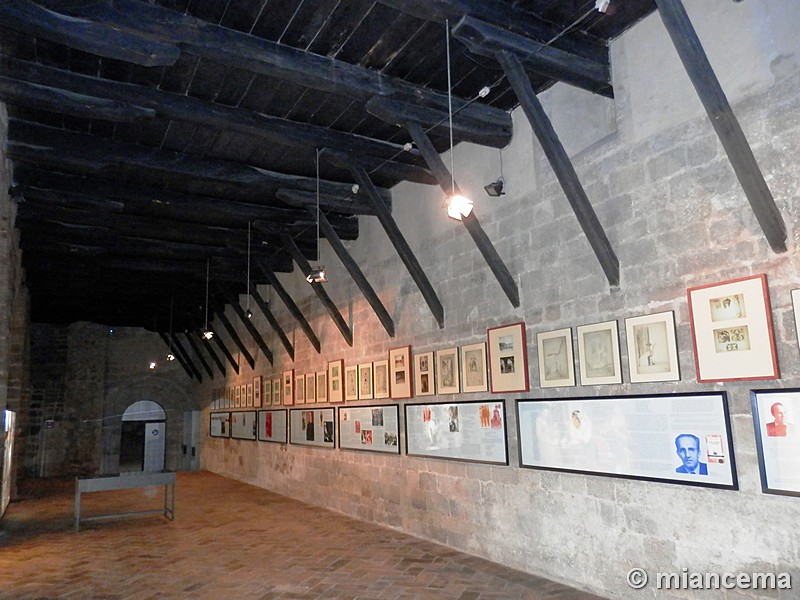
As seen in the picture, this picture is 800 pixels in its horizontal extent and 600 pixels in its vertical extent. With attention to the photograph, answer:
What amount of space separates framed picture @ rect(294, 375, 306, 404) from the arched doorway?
33.7 ft

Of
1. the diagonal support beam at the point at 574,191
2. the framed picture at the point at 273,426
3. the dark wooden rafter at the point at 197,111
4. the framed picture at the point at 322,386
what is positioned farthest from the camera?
the framed picture at the point at 273,426

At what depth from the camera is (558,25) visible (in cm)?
416

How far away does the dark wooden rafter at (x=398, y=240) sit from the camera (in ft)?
19.6

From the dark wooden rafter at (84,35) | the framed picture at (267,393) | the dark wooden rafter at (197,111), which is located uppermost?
the dark wooden rafter at (197,111)

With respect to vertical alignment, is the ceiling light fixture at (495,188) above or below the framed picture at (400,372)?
above

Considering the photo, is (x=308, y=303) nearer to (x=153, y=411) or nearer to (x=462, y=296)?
(x=462, y=296)

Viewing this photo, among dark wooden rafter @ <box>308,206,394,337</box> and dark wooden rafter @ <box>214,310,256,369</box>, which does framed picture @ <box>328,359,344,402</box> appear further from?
dark wooden rafter @ <box>214,310,256,369</box>

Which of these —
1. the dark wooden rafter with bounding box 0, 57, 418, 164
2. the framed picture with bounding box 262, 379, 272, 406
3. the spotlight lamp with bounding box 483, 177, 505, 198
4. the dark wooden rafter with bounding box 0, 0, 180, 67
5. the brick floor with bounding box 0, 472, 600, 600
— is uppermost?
the dark wooden rafter with bounding box 0, 57, 418, 164

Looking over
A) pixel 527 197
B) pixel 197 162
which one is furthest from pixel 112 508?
pixel 527 197

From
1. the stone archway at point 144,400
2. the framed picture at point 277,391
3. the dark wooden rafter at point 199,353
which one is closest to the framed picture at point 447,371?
the framed picture at point 277,391

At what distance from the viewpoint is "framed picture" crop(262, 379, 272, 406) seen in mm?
10875

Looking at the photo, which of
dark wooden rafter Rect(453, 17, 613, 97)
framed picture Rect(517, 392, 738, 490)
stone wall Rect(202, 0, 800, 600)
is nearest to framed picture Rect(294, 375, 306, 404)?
stone wall Rect(202, 0, 800, 600)

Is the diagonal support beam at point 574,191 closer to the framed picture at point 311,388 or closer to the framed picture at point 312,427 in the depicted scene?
the framed picture at point 312,427

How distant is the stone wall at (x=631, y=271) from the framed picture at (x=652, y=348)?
6 centimetres
